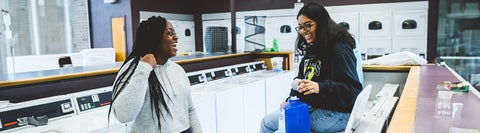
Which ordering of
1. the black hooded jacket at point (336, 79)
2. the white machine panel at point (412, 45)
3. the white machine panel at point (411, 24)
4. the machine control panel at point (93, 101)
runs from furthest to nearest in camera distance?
the white machine panel at point (412, 45) < the white machine panel at point (411, 24) < the machine control panel at point (93, 101) < the black hooded jacket at point (336, 79)

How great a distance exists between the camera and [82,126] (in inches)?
70.3

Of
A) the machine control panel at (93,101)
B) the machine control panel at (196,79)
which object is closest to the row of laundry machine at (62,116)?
the machine control panel at (93,101)

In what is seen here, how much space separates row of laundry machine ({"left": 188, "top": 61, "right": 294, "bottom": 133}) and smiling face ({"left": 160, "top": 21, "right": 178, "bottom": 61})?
0.83 m

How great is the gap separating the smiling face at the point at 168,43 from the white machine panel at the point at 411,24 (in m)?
5.14

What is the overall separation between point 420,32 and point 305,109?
197 inches

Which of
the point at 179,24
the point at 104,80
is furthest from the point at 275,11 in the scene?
the point at 104,80

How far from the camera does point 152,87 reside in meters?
1.64

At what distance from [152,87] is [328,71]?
89 cm

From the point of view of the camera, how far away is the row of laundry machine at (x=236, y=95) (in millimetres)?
2725

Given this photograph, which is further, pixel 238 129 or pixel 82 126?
pixel 238 129

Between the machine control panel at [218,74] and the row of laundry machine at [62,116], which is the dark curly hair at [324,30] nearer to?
the row of laundry machine at [62,116]

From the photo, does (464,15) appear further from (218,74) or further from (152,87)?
(152,87)

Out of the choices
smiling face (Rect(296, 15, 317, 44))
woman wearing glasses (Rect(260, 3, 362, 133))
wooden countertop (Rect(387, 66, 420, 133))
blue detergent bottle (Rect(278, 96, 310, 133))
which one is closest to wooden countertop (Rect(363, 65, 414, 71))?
wooden countertop (Rect(387, 66, 420, 133))

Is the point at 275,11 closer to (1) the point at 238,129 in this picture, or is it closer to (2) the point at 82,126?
(1) the point at 238,129
